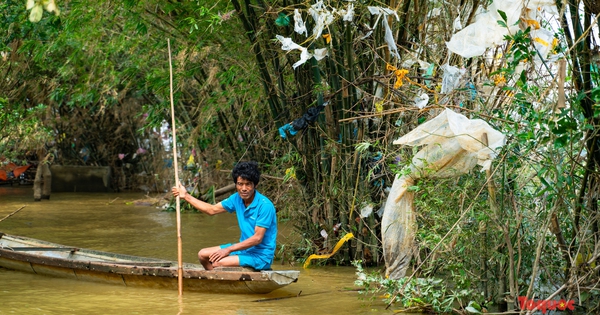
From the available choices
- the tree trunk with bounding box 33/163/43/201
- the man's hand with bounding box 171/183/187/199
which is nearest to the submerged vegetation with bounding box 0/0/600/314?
the man's hand with bounding box 171/183/187/199

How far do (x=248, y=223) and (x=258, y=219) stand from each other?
0.14 m

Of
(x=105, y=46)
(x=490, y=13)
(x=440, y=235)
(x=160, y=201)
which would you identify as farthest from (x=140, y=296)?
(x=160, y=201)

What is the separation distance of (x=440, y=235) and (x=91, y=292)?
276 cm

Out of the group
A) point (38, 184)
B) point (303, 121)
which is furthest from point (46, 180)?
point (303, 121)

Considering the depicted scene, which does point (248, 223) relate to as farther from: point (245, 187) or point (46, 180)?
point (46, 180)

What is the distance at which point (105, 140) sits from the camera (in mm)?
17484

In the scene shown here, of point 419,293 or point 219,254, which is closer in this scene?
point 419,293

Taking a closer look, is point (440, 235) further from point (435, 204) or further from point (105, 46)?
point (105, 46)

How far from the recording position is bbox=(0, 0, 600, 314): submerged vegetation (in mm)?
4867

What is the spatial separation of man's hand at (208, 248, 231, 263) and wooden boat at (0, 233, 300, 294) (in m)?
0.09

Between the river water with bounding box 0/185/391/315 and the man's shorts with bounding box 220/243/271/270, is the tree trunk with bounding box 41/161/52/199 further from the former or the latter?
the man's shorts with bounding box 220/243/271/270

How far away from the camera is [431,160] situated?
543cm

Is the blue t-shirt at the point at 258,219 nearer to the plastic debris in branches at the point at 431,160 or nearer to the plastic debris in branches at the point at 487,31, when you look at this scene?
the plastic debris in branches at the point at 431,160

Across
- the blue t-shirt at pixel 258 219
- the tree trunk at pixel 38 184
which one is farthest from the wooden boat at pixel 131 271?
the tree trunk at pixel 38 184
